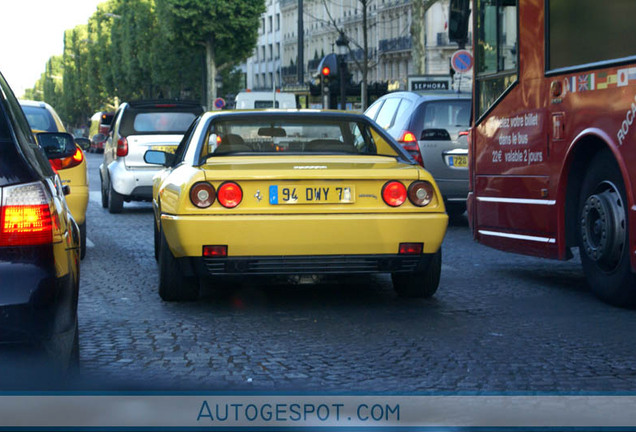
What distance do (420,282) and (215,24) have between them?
68.6 metres

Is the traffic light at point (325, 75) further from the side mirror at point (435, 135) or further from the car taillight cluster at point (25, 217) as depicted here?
the car taillight cluster at point (25, 217)

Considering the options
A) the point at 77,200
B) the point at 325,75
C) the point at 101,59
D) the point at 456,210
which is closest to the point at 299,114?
the point at 77,200

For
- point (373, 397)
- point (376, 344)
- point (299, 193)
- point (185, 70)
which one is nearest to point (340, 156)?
point (299, 193)

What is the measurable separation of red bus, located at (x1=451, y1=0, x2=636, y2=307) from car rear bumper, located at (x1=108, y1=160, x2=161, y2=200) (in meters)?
8.13

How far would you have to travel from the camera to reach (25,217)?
14.5 ft

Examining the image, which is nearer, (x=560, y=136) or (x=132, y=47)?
(x=560, y=136)

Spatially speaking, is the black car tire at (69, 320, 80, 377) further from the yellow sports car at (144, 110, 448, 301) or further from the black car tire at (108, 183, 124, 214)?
the black car tire at (108, 183, 124, 214)

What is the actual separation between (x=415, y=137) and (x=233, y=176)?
7.99 m

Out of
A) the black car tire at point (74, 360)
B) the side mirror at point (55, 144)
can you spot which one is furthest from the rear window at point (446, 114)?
the black car tire at point (74, 360)

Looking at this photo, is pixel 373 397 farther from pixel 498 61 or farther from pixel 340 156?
pixel 498 61

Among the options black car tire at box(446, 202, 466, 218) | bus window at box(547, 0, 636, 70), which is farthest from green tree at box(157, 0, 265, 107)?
bus window at box(547, 0, 636, 70)

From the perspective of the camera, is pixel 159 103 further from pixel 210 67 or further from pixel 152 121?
pixel 210 67

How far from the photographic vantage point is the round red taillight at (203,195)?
7.75m

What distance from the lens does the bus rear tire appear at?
8.19 metres
